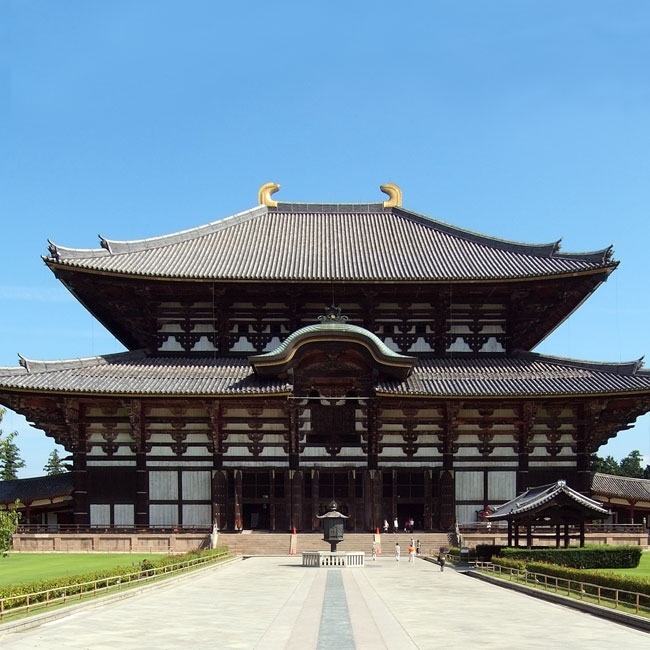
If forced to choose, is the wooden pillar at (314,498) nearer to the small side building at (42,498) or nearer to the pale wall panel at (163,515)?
the pale wall panel at (163,515)

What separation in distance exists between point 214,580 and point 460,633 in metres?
14.7

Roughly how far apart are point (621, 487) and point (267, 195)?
A: 3210 centimetres

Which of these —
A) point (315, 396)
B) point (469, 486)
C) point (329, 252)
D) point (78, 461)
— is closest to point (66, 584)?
point (78, 461)

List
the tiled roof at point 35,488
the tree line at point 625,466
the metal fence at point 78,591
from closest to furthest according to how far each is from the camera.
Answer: the metal fence at point 78,591 → the tiled roof at point 35,488 → the tree line at point 625,466

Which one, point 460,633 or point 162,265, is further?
point 162,265

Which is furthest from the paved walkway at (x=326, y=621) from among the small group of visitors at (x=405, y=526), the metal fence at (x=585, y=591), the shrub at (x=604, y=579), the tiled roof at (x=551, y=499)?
the small group of visitors at (x=405, y=526)

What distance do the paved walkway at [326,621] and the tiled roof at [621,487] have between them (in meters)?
29.6

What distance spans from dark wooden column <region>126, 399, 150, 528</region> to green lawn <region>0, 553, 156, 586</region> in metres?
5.11

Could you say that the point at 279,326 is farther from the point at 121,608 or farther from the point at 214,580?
the point at 121,608

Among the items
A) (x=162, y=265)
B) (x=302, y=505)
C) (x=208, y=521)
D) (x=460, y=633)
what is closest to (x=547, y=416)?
(x=302, y=505)

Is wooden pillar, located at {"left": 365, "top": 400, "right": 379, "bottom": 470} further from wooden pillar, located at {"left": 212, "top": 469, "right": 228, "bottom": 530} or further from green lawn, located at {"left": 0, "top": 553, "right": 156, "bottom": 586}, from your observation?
green lawn, located at {"left": 0, "top": 553, "right": 156, "bottom": 586}

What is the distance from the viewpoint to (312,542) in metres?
45.9

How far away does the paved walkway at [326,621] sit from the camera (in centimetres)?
1777

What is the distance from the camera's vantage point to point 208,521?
160 feet
